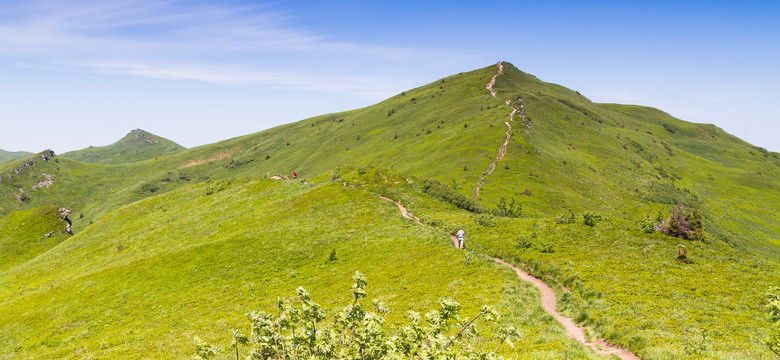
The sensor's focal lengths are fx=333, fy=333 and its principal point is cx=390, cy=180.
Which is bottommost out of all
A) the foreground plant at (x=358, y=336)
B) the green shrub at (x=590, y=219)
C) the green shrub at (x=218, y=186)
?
the green shrub at (x=590, y=219)

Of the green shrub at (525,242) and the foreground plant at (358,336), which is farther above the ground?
the foreground plant at (358,336)

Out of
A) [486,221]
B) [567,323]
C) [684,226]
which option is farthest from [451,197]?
[567,323]

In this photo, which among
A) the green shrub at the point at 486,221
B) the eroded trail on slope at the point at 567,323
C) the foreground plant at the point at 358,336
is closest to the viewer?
the foreground plant at the point at 358,336

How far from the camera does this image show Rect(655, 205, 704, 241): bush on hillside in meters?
28.2

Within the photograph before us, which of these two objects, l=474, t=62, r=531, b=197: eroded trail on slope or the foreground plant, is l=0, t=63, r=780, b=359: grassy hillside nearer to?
l=474, t=62, r=531, b=197: eroded trail on slope

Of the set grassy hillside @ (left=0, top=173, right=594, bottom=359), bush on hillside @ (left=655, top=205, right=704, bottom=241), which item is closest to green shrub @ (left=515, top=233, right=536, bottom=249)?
grassy hillside @ (left=0, top=173, right=594, bottom=359)

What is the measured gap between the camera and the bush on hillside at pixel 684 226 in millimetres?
28191

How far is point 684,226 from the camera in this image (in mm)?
28797

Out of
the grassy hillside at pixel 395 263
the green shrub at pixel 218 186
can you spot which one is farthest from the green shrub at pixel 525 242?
the green shrub at pixel 218 186

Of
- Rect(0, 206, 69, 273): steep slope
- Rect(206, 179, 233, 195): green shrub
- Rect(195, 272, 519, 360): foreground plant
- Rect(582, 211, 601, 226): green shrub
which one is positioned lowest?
Rect(0, 206, 69, 273): steep slope

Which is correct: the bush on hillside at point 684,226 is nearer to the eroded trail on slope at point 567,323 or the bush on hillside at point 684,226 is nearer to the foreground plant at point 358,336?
the eroded trail on slope at point 567,323

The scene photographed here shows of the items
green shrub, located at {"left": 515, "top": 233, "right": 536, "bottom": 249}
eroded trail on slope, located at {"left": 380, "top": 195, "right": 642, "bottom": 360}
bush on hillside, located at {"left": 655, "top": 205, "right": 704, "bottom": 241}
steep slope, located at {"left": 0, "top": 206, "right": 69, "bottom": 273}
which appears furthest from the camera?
steep slope, located at {"left": 0, "top": 206, "right": 69, "bottom": 273}

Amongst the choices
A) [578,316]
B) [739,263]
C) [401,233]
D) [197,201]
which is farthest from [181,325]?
[197,201]

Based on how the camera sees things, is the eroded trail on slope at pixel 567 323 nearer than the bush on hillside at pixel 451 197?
Yes
